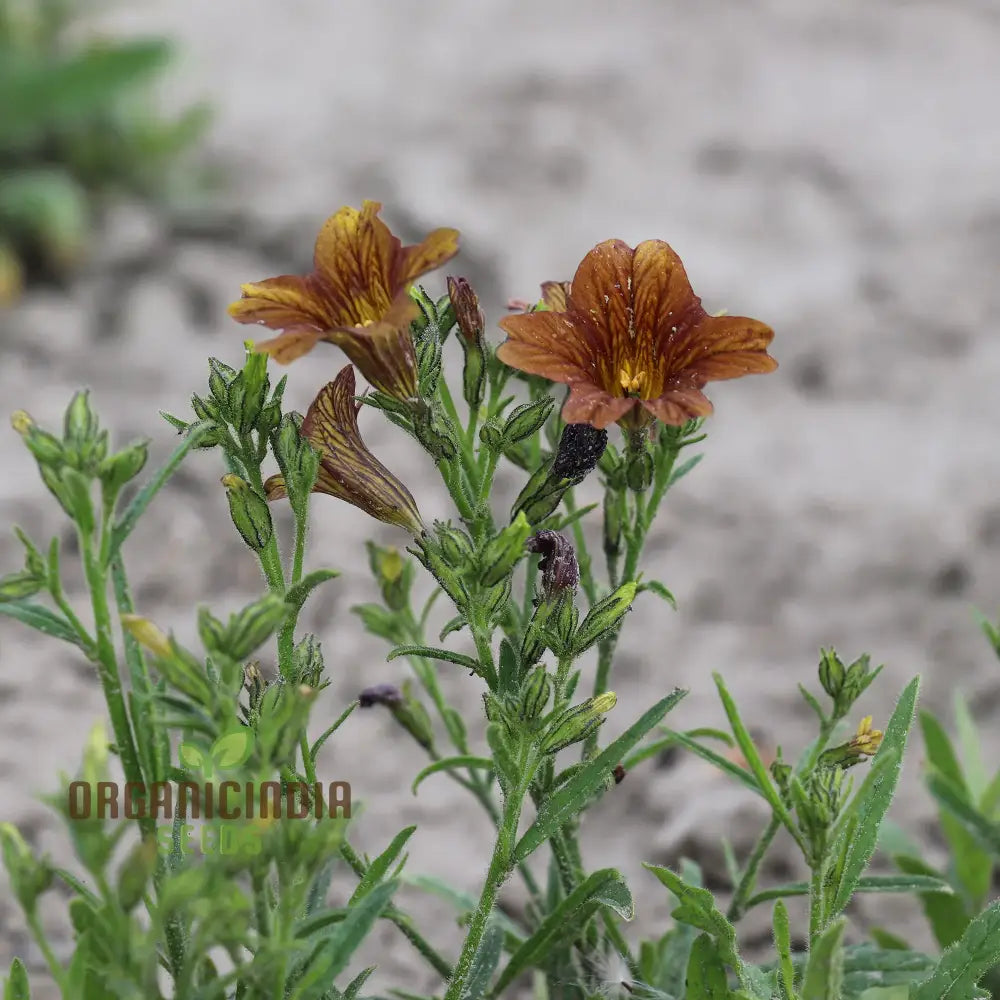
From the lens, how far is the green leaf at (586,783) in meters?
1.52

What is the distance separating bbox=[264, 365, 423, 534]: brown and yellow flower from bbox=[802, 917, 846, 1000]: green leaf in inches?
26.9

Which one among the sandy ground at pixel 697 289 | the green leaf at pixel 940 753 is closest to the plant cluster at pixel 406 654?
the green leaf at pixel 940 753

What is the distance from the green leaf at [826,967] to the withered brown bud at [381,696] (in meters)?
0.79

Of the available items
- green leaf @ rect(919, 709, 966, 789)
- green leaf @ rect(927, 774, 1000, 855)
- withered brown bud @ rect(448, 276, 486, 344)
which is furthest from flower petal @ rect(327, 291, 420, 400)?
green leaf @ rect(919, 709, 966, 789)

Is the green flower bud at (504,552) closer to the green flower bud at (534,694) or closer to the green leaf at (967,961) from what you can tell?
the green flower bud at (534,694)

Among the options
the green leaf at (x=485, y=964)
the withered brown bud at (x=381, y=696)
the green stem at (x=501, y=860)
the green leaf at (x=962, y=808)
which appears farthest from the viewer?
the green leaf at (x=962, y=808)

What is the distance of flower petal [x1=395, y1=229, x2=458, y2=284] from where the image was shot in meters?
1.46

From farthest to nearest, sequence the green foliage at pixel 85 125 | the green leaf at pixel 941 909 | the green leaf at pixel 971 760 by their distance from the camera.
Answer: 1. the green foliage at pixel 85 125
2. the green leaf at pixel 971 760
3. the green leaf at pixel 941 909

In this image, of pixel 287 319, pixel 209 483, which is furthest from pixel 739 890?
pixel 209 483

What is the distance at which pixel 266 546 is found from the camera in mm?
1503

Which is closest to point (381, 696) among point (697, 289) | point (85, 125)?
point (697, 289)

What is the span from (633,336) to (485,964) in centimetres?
90

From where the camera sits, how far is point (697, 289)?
459 cm

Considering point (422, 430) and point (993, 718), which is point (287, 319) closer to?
Result: point (422, 430)
